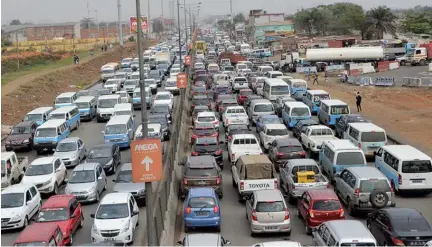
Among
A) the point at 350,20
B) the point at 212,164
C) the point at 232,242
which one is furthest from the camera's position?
the point at 350,20

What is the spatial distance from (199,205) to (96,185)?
5.70 metres

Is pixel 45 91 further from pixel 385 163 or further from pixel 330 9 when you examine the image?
pixel 330 9

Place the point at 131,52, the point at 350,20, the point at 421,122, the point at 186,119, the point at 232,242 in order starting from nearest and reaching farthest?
the point at 232,242 → the point at 421,122 → the point at 186,119 → the point at 131,52 → the point at 350,20

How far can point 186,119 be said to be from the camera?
40000 millimetres

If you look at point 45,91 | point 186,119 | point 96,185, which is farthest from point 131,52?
point 96,185

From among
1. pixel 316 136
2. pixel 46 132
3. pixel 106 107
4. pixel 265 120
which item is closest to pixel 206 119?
pixel 265 120

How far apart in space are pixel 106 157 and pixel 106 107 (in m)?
14.7

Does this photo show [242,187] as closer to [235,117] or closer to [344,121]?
[344,121]

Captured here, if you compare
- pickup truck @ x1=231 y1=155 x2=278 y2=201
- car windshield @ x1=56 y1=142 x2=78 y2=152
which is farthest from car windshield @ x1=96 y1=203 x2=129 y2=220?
car windshield @ x1=56 y1=142 x2=78 y2=152

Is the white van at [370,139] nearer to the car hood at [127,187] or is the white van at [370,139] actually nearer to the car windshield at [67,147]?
the car hood at [127,187]

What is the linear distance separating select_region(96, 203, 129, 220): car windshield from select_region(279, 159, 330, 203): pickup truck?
19.5 feet

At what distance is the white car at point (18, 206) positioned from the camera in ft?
61.5

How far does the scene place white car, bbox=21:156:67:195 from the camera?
74.4 feet

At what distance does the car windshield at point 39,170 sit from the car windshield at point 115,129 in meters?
7.69
